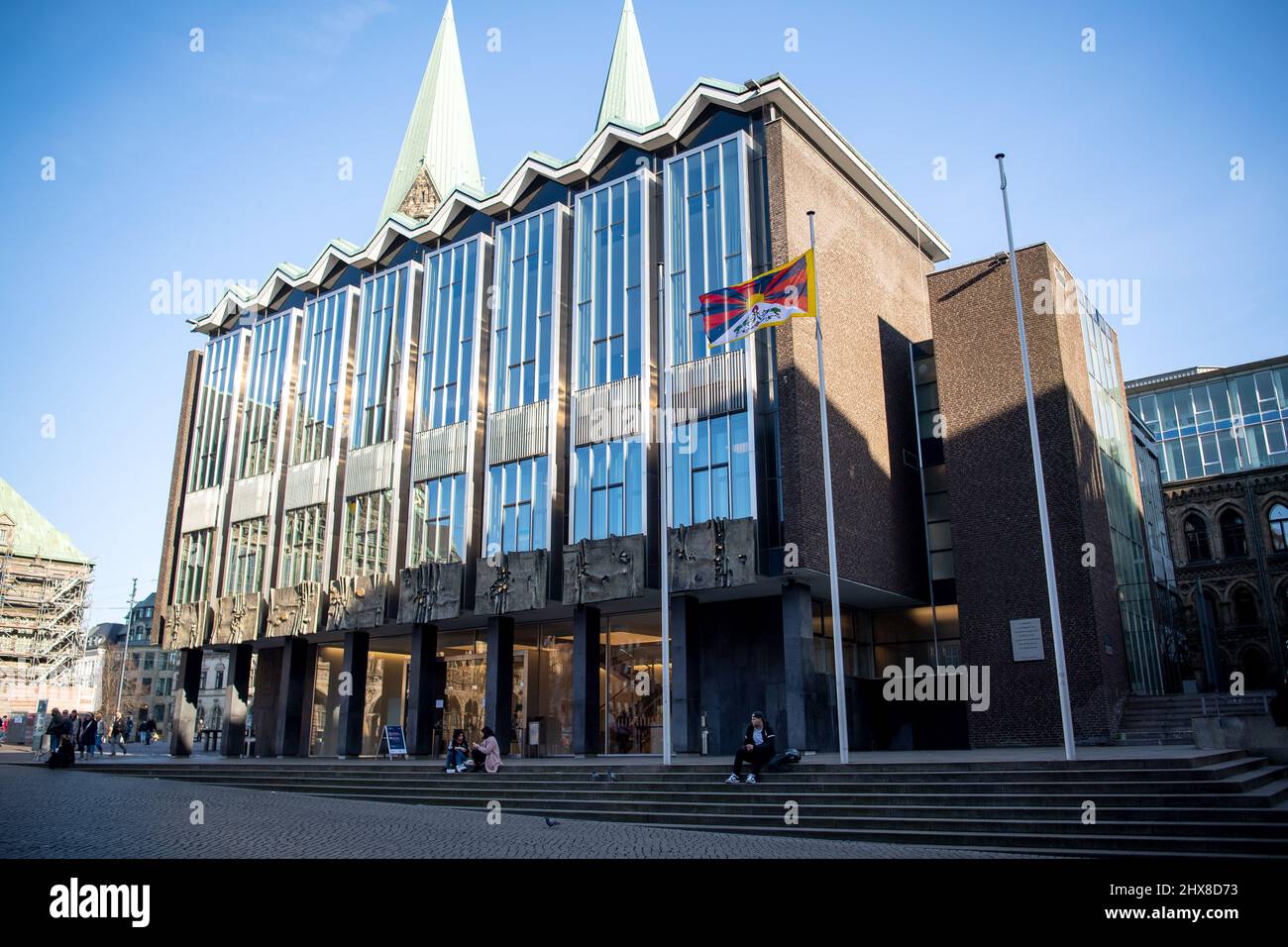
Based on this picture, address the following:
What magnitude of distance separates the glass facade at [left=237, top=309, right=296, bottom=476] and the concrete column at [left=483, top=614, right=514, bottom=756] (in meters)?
16.9

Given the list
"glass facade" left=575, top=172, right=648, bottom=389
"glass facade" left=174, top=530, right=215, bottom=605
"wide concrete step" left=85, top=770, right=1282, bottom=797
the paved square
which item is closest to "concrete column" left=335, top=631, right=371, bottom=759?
"glass facade" left=174, top=530, right=215, bottom=605

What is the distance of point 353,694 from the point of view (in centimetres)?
3856

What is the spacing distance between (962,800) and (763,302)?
12.8m

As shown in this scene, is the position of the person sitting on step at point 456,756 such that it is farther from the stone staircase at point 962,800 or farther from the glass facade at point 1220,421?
the glass facade at point 1220,421

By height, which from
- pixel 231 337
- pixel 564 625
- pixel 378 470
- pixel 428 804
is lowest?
pixel 428 804

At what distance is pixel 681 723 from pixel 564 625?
784cm

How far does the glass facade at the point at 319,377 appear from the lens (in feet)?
139

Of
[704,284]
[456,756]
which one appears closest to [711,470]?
[704,284]

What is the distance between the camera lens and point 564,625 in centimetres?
3594

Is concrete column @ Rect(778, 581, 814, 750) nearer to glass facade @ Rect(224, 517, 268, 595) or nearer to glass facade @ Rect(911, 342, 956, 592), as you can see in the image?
glass facade @ Rect(911, 342, 956, 592)

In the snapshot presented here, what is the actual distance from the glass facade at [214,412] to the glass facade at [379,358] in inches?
384
